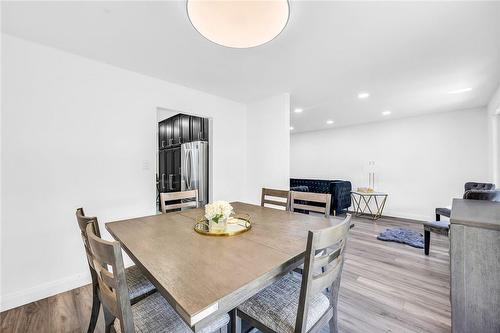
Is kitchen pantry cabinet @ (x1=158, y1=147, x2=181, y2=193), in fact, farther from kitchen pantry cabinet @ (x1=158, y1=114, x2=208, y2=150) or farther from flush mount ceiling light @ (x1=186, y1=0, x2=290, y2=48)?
flush mount ceiling light @ (x1=186, y1=0, x2=290, y2=48)

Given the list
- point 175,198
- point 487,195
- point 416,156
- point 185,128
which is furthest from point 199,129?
point 416,156

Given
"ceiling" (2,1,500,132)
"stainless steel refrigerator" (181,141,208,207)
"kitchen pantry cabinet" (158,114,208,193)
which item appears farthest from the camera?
"kitchen pantry cabinet" (158,114,208,193)

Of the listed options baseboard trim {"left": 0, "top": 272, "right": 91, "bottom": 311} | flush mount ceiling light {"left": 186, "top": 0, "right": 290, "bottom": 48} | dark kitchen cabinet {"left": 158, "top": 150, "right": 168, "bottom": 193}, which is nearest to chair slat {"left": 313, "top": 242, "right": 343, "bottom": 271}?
flush mount ceiling light {"left": 186, "top": 0, "right": 290, "bottom": 48}

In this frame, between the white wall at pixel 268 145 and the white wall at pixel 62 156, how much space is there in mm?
1673

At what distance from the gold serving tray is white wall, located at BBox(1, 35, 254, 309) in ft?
4.43

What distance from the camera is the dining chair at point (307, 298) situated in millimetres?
918

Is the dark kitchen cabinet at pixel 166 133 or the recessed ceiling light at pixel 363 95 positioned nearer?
the recessed ceiling light at pixel 363 95

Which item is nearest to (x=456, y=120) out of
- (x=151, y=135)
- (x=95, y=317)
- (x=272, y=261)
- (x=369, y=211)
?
(x=369, y=211)

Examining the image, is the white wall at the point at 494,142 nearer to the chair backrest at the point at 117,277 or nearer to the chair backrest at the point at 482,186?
the chair backrest at the point at 482,186

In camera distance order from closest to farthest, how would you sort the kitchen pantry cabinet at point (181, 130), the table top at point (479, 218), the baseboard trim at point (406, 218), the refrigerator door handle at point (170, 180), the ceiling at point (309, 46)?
the table top at point (479, 218), the ceiling at point (309, 46), the kitchen pantry cabinet at point (181, 130), the baseboard trim at point (406, 218), the refrigerator door handle at point (170, 180)

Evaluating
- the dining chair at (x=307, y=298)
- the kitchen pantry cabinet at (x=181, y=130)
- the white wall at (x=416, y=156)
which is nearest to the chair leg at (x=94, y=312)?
the dining chair at (x=307, y=298)

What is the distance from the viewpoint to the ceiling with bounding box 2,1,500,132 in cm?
158

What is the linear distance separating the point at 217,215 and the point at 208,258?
389mm

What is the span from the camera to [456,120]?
4.41 m
